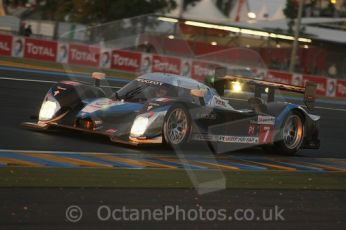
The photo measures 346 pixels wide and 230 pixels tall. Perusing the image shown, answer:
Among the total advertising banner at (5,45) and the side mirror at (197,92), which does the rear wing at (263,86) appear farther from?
the total advertising banner at (5,45)

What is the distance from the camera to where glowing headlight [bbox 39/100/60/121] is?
12641 mm

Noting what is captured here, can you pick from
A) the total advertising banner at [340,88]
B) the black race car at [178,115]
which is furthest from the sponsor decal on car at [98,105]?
the total advertising banner at [340,88]

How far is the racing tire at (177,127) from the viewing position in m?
12.3

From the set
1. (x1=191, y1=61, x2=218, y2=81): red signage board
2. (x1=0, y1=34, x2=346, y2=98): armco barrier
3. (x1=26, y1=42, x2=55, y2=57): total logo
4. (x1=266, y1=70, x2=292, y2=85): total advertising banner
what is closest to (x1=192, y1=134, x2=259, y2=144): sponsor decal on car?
(x1=0, y1=34, x2=346, y2=98): armco barrier

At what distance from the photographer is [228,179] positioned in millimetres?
10258

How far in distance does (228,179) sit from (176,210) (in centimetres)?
275

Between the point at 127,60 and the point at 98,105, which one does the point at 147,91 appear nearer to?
the point at 98,105

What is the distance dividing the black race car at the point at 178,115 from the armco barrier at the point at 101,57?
16.9 metres

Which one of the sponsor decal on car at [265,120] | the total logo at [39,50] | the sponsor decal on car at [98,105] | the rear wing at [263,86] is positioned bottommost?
the sponsor decal on car at [265,120]

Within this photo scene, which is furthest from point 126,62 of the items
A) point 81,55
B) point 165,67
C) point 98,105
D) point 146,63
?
point 98,105

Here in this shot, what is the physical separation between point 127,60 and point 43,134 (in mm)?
19607

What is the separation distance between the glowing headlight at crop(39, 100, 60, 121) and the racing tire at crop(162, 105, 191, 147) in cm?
179

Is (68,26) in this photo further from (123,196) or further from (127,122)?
(123,196)

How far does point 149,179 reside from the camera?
31.5 feet
